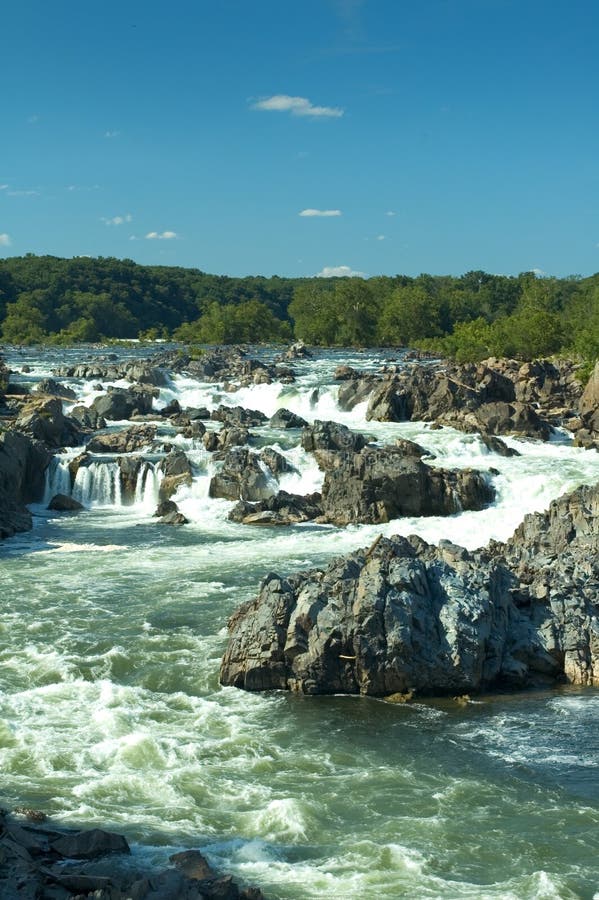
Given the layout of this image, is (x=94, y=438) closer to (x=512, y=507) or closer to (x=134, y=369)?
(x=512, y=507)

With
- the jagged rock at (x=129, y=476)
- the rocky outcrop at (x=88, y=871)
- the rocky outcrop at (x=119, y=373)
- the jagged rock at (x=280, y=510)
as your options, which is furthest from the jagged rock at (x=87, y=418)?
the rocky outcrop at (x=88, y=871)

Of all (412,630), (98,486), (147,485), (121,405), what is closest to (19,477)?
(98,486)

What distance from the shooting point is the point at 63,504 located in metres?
34.7

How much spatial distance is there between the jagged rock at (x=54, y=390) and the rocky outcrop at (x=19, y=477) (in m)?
14.5

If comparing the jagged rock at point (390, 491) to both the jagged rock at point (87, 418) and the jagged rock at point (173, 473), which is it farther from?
the jagged rock at point (87, 418)

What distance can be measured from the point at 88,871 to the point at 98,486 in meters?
25.9

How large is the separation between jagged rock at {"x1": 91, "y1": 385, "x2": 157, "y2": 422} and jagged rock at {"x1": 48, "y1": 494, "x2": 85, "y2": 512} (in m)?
13.3

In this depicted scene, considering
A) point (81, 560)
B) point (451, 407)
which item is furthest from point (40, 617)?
point (451, 407)

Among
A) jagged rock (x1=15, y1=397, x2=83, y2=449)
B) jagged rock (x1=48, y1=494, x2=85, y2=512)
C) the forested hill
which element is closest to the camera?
jagged rock (x1=48, y1=494, x2=85, y2=512)

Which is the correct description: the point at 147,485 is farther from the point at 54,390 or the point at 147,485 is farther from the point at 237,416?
the point at 54,390

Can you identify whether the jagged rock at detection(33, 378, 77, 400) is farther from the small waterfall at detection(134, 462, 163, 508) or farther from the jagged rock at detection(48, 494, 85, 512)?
the jagged rock at detection(48, 494, 85, 512)

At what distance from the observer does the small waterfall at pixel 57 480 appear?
36281 millimetres

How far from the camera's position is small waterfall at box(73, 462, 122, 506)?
36000mm

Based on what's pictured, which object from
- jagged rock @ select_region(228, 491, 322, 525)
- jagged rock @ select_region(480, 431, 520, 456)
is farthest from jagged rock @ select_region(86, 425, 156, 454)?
jagged rock @ select_region(480, 431, 520, 456)
